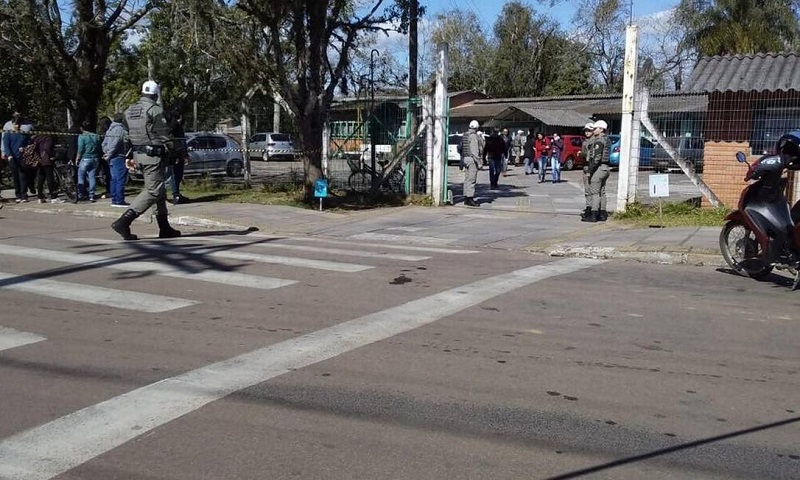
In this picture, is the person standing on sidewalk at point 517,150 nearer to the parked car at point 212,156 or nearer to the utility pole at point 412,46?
the parked car at point 212,156

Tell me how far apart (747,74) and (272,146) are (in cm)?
2245

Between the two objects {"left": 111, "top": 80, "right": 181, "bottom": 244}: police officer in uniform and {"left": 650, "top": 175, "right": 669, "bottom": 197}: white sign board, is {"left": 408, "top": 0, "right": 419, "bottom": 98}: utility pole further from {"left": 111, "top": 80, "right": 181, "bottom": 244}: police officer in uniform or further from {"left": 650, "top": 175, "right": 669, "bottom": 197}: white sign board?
{"left": 111, "top": 80, "right": 181, "bottom": 244}: police officer in uniform

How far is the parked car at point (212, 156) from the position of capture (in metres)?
25.4

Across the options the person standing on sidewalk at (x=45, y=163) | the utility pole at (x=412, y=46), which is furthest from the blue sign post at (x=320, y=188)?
the person standing on sidewalk at (x=45, y=163)

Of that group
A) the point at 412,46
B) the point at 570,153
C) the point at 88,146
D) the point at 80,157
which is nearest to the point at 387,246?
the point at 412,46

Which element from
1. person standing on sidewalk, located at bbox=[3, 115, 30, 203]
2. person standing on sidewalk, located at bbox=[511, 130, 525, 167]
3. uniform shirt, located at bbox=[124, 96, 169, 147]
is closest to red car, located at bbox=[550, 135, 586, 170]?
person standing on sidewalk, located at bbox=[511, 130, 525, 167]

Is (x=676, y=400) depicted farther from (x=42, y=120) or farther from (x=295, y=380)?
(x=42, y=120)

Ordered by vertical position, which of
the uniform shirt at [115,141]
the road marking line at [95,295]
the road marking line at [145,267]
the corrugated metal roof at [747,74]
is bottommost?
the road marking line at [95,295]

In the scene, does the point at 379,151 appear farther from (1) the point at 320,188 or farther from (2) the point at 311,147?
(1) the point at 320,188

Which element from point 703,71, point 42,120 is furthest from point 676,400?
point 42,120

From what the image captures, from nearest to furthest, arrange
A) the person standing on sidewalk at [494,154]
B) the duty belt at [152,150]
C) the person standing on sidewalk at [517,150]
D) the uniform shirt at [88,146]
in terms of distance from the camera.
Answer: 1. the duty belt at [152,150]
2. the uniform shirt at [88,146]
3. the person standing on sidewalk at [494,154]
4. the person standing on sidewalk at [517,150]

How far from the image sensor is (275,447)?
13.6 feet

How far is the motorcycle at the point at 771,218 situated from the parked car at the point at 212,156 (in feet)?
62.0

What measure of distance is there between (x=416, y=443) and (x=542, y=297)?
391 centimetres
